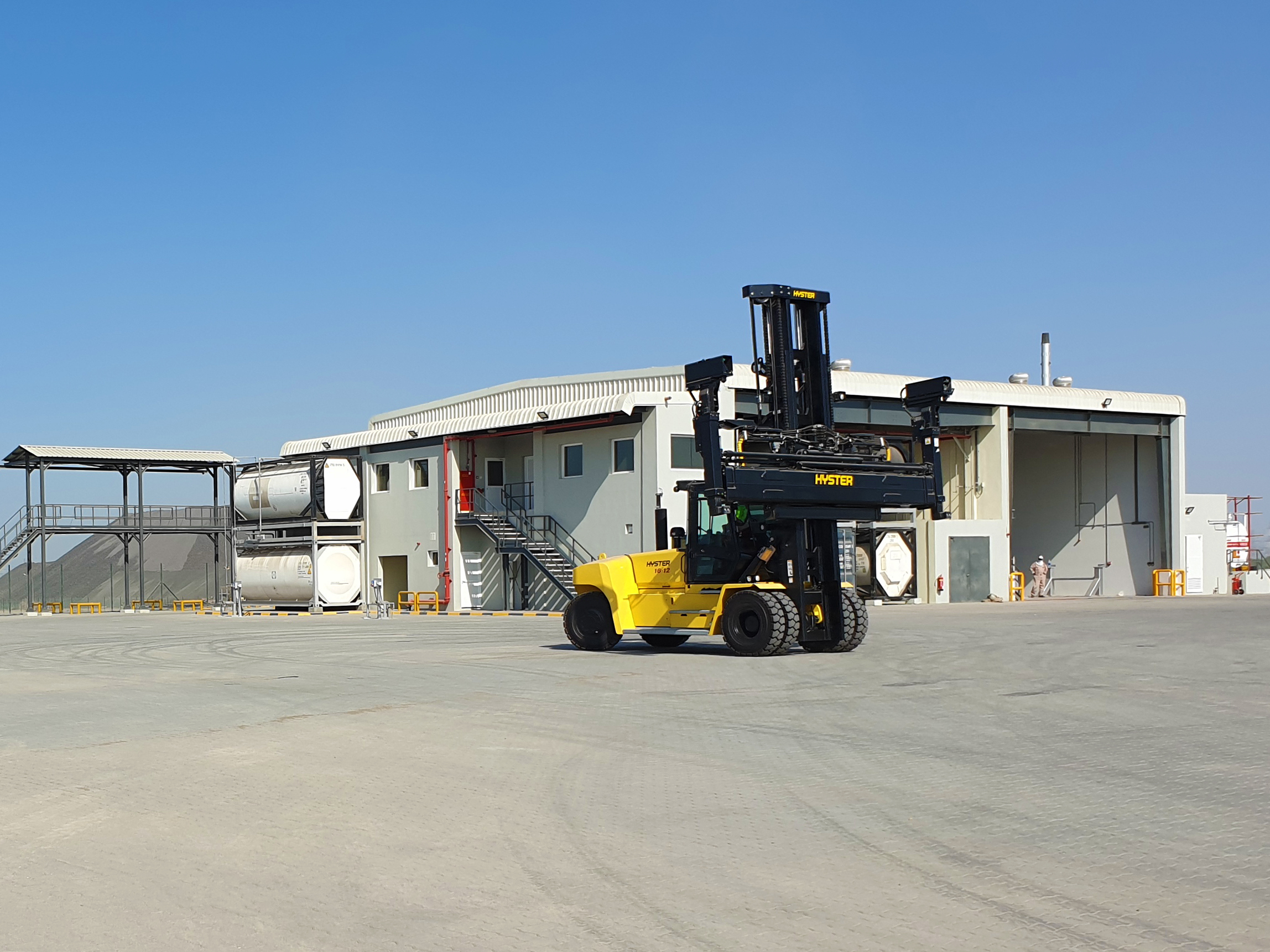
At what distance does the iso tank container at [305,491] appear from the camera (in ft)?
161

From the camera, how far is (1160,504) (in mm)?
52125

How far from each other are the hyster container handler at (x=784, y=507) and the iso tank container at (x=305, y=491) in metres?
27.9

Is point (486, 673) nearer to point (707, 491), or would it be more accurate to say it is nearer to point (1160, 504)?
point (707, 491)

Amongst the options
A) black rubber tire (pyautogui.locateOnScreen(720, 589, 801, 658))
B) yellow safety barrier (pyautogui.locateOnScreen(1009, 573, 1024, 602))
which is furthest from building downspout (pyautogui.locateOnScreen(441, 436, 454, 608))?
black rubber tire (pyautogui.locateOnScreen(720, 589, 801, 658))

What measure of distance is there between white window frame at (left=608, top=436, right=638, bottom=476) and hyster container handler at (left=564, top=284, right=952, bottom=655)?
17.1 metres

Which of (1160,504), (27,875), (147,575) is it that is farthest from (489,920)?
(147,575)

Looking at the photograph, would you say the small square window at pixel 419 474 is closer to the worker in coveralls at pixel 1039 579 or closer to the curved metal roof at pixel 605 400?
the curved metal roof at pixel 605 400

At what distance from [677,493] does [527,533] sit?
8470mm

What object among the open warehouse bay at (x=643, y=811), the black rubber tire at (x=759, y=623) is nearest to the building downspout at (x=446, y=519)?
the black rubber tire at (x=759, y=623)

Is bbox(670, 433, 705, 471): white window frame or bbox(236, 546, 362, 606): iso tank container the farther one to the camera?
bbox(236, 546, 362, 606): iso tank container

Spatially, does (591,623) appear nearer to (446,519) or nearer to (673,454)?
(673,454)

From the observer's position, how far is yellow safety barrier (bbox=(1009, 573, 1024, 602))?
49.2m

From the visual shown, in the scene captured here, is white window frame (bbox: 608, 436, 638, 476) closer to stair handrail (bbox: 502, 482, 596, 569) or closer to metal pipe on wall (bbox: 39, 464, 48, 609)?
stair handrail (bbox: 502, 482, 596, 569)

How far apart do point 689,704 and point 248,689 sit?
6026mm
